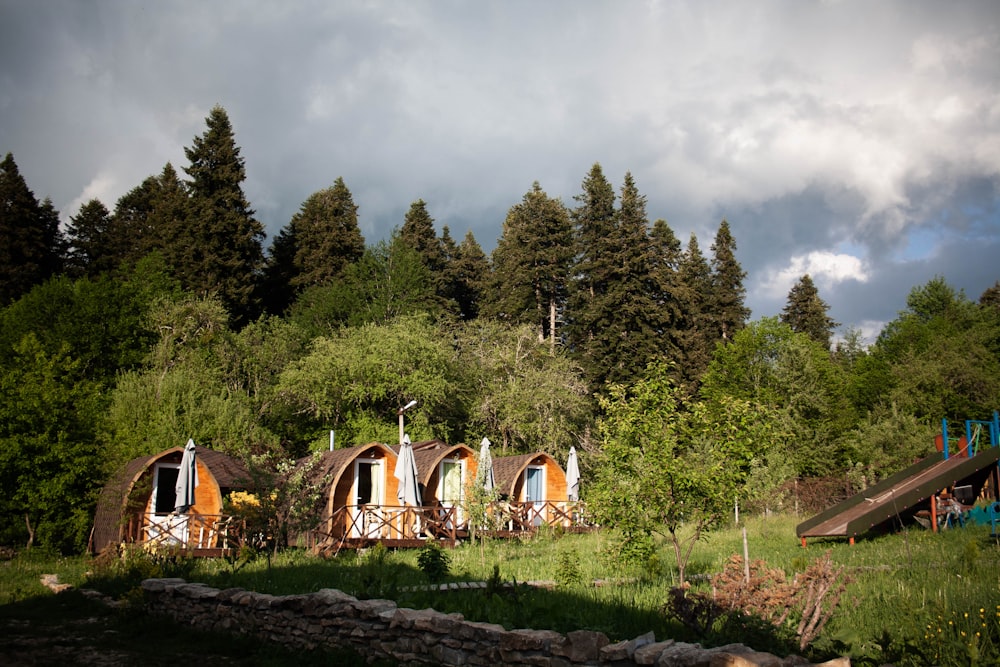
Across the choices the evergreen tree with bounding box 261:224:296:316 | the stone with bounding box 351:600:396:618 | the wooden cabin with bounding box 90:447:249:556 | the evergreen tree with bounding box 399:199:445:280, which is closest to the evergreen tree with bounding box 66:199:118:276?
the evergreen tree with bounding box 261:224:296:316

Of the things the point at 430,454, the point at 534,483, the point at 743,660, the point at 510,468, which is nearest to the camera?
the point at 743,660

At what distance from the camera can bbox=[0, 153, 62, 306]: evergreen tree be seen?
114ft

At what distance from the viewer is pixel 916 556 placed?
11688 millimetres

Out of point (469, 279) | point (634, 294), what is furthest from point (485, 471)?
point (469, 279)

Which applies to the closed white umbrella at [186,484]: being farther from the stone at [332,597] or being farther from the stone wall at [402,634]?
the stone at [332,597]

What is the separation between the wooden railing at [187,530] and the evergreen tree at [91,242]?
2549 centimetres

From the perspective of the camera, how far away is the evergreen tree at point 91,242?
1560 inches

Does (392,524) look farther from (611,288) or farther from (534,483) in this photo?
(611,288)

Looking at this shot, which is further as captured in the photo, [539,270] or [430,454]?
[539,270]

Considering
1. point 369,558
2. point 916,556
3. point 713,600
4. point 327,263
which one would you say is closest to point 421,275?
point 327,263

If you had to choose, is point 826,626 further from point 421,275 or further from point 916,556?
point 421,275

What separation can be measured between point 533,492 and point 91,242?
3092cm

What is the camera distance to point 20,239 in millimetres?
35750

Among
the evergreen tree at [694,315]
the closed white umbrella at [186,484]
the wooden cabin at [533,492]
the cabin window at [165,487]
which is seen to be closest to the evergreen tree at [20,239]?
the cabin window at [165,487]
